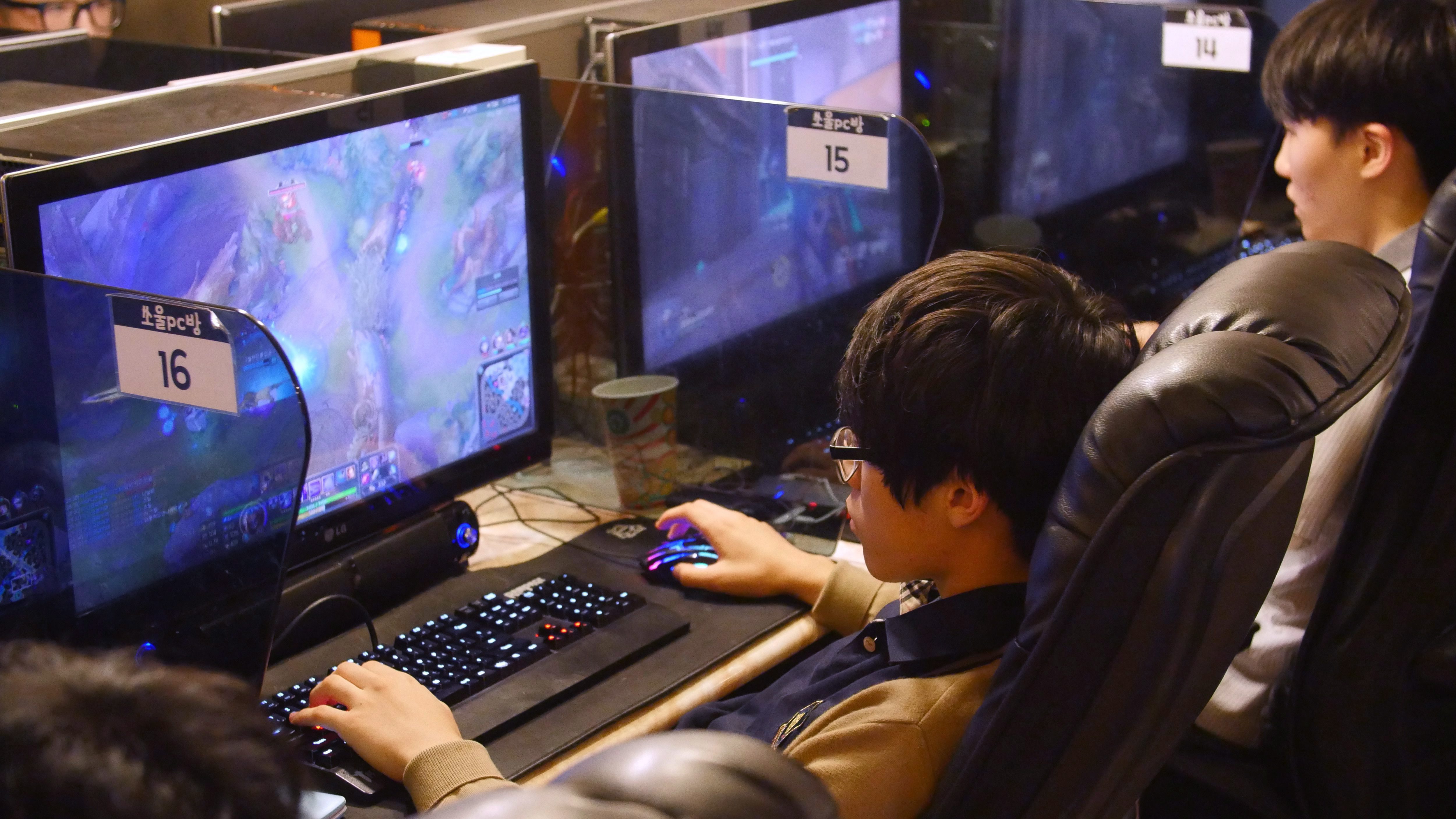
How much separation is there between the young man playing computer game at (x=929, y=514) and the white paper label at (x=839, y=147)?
1.39 ft

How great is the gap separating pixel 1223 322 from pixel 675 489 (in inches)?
37.9

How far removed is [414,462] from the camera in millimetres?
1393

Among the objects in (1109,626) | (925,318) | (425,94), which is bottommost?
(1109,626)

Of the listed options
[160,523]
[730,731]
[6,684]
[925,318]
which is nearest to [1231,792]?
[730,731]

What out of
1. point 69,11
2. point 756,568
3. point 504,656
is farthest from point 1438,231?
point 69,11

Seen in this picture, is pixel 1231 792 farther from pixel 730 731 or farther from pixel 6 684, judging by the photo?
pixel 6 684

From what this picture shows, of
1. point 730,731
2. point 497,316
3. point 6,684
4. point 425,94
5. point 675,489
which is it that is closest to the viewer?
point 6,684

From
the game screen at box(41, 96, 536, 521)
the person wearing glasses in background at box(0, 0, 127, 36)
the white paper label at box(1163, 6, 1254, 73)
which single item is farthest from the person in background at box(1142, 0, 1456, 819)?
the person wearing glasses in background at box(0, 0, 127, 36)

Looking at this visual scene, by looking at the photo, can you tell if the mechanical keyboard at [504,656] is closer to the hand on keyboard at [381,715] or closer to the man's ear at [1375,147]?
the hand on keyboard at [381,715]

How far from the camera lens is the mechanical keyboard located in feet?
3.59

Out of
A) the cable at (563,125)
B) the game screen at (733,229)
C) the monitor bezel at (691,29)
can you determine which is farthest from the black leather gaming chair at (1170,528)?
the cable at (563,125)

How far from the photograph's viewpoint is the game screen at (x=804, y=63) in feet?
5.77

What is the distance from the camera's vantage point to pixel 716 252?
5.40 feet

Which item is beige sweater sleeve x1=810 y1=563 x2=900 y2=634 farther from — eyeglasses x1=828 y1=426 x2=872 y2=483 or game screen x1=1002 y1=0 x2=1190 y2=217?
game screen x1=1002 y1=0 x2=1190 y2=217
